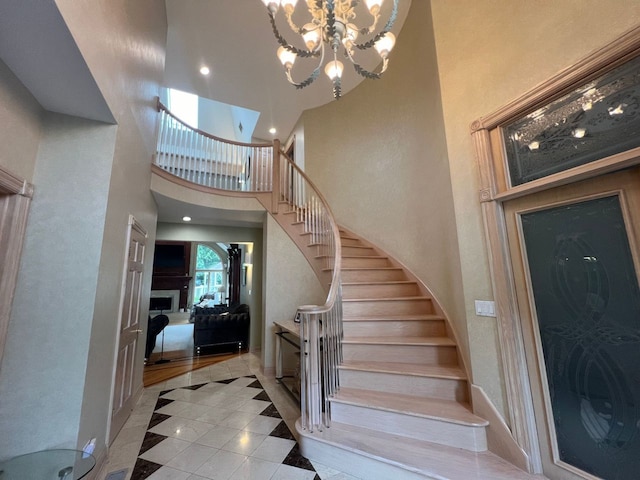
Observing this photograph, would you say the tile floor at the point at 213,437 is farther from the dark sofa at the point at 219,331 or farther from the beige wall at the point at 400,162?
the beige wall at the point at 400,162

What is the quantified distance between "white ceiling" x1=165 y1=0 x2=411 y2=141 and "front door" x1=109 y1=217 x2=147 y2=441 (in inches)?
135

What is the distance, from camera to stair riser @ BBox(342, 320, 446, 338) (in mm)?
2898

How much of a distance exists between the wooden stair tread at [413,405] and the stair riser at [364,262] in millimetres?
1775

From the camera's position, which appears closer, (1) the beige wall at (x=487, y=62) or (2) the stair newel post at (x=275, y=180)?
(1) the beige wall at (x=487, y=62)

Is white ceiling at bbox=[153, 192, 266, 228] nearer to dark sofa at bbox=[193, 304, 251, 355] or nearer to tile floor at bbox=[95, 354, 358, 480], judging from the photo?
dark sofa at bbox=[193, 304, 251, 355]

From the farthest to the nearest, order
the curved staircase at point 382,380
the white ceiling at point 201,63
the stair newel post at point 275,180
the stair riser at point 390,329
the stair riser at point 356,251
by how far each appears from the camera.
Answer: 1. the stair newel post at point 275,180
2. the stair riser at point 356,251
3. the stair riser at point 390,329
4. the curved staircase at point 382,380
5. the white ceiling at point 201,63

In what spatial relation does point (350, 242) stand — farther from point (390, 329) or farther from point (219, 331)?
point (219, 331)

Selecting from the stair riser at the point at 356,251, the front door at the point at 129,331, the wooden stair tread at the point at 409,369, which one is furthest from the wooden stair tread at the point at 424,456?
the stair riser at the point at 356,251

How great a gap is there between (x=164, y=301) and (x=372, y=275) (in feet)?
35.7

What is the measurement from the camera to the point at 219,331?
5.77 meters

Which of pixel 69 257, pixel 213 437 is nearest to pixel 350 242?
pixel 213 437

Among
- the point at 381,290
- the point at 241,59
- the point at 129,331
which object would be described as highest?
the point at 241,59

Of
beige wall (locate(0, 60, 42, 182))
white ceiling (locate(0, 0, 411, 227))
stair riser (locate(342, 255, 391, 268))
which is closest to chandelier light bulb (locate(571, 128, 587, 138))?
stair riser (locate(342, 255, 391, 268))

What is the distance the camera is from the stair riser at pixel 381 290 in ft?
11.2
